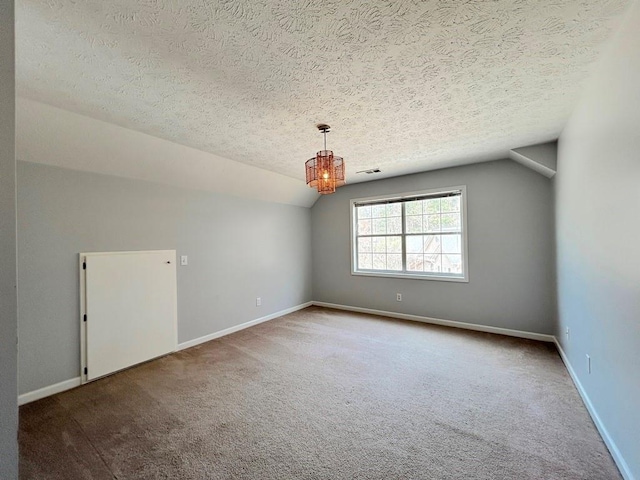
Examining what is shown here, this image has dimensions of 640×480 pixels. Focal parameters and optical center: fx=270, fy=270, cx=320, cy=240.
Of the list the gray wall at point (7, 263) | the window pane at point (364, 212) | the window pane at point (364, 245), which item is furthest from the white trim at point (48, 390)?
the window pane at point (364, 212)

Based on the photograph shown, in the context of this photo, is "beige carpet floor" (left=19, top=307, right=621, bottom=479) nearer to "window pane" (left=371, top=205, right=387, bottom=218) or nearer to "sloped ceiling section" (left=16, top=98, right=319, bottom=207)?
"sloped ceiling section" (left=16, top=98, right=319, bottom=207)

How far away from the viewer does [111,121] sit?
8.10ft

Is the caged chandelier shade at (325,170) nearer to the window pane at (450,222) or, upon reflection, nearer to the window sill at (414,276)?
the window pane at (450,222)

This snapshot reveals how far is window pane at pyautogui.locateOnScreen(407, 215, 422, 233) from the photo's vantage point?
181 inches

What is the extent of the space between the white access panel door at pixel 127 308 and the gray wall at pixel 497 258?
11.1ft

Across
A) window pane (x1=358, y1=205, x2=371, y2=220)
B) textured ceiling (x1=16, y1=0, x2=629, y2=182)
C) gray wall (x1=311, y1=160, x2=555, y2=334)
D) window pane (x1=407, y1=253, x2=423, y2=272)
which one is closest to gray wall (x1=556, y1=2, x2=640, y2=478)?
textured ceiling (x1=16, y1=0, x2=629, y2=182)

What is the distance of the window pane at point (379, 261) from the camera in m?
5.02

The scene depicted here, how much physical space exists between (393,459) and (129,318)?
9.76 ft

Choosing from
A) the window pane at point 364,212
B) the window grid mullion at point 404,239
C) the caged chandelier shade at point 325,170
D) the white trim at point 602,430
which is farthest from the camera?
the window pane at point 364,212

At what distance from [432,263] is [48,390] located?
491cm

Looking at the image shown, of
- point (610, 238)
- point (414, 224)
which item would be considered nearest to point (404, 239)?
point (414, 224)

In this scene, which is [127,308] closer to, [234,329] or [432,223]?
[234,329]

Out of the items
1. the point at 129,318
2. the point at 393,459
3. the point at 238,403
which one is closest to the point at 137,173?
the point at 129,318

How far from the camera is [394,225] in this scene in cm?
489
